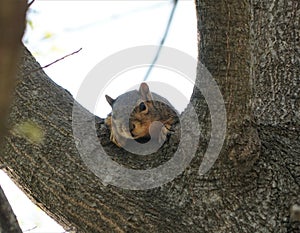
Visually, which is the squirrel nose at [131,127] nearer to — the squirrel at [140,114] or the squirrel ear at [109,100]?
the squirrel at [140,114]

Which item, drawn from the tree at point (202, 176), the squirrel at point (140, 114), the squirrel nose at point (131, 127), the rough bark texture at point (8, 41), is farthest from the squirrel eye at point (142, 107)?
the rough bark texture at point (8, 41)

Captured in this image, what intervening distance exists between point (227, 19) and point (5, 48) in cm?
121

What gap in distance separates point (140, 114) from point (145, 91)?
14 cm

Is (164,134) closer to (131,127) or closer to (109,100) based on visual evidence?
(131,127)

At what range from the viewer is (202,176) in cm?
169

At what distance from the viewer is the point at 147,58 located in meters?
2.35

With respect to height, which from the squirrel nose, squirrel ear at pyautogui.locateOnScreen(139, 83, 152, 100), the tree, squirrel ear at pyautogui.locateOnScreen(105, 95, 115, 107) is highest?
squirrel ear at pyautogui.locateOnScreen(139, 83, 152, 100)

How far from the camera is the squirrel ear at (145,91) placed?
105 inches

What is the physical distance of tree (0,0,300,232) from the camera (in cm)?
161

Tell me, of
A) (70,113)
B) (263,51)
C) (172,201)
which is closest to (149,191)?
(172,201)

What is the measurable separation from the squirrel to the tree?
436 mm

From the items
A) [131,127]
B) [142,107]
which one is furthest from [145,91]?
[131,127]

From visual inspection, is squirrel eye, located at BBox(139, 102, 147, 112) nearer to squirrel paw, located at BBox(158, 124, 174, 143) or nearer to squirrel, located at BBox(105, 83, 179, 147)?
squirrel, located at BBox(105, 83, 179, 147)

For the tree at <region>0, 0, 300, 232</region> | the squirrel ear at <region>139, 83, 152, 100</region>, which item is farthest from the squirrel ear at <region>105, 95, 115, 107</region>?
the tree at <region>0, 0, 300, 232</region>
